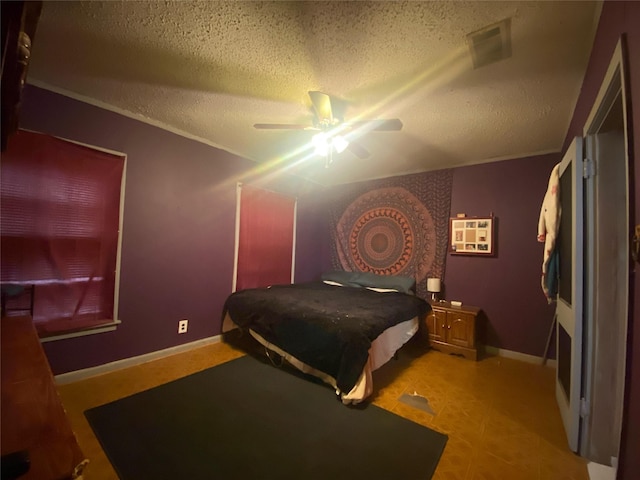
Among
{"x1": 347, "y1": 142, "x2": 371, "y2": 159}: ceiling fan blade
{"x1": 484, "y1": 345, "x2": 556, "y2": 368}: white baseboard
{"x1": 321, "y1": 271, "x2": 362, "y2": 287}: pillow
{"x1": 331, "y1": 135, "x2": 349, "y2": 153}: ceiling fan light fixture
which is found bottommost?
{"x1": 484, "y1": 345, "x2": 556, "y2": 368}: white baseboard

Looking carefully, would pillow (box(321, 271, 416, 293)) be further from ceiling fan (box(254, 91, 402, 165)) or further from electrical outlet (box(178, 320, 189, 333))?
electrical outlet (box(178, 320, 189, 333))

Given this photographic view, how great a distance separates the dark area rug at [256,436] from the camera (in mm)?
1415

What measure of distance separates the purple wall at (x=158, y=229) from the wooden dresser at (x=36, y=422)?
1.62 metres

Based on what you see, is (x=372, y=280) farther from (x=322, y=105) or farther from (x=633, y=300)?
(x=633, y=300)

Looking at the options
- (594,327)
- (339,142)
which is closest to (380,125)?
(339,142)

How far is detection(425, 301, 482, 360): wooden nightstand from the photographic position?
9.57ft

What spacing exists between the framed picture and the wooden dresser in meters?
3.76

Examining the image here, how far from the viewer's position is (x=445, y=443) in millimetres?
1625

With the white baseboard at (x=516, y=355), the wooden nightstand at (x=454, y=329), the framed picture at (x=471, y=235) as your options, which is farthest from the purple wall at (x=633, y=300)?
the framed picture at (x=471, y=235)

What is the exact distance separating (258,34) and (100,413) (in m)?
2.73

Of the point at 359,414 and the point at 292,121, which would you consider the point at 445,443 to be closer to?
the point at 359,414

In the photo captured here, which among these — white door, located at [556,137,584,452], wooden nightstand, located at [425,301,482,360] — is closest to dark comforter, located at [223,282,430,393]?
wooden nightstand, located at [425,301,482,360]

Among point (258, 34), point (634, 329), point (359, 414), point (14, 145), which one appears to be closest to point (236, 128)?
point (258, 34)

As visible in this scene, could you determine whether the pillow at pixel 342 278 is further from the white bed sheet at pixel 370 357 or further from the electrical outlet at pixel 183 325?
the electrical outlet at pixel 183 325
